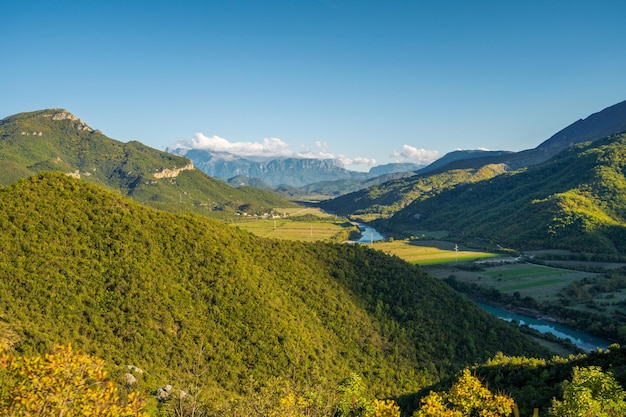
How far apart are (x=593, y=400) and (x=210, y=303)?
51.5 metres

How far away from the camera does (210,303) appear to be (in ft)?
204

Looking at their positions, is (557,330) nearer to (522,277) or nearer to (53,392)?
(522,277)

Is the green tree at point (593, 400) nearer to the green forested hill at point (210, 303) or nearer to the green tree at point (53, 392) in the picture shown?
the green tree at point (53, 392)

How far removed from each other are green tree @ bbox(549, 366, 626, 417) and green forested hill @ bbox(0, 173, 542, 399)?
26.7 meters

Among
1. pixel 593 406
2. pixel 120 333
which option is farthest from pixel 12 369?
pixel 120 333

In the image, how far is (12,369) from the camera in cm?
1532

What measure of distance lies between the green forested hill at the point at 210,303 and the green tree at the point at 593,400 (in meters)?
26.7

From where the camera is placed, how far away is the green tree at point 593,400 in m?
19.9

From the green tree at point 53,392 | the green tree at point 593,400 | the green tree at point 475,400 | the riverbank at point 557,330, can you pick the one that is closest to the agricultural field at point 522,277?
the riverbank at point 557,330

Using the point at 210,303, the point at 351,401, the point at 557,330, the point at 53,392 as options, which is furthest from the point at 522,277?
the point at 53,392

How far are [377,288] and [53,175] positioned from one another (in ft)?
211

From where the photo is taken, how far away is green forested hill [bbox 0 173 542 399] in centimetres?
5000

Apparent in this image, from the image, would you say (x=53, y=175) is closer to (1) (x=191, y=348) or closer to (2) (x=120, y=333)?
(2) (x=120, y=333)

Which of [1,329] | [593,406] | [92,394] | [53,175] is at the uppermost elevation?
[53,175]
